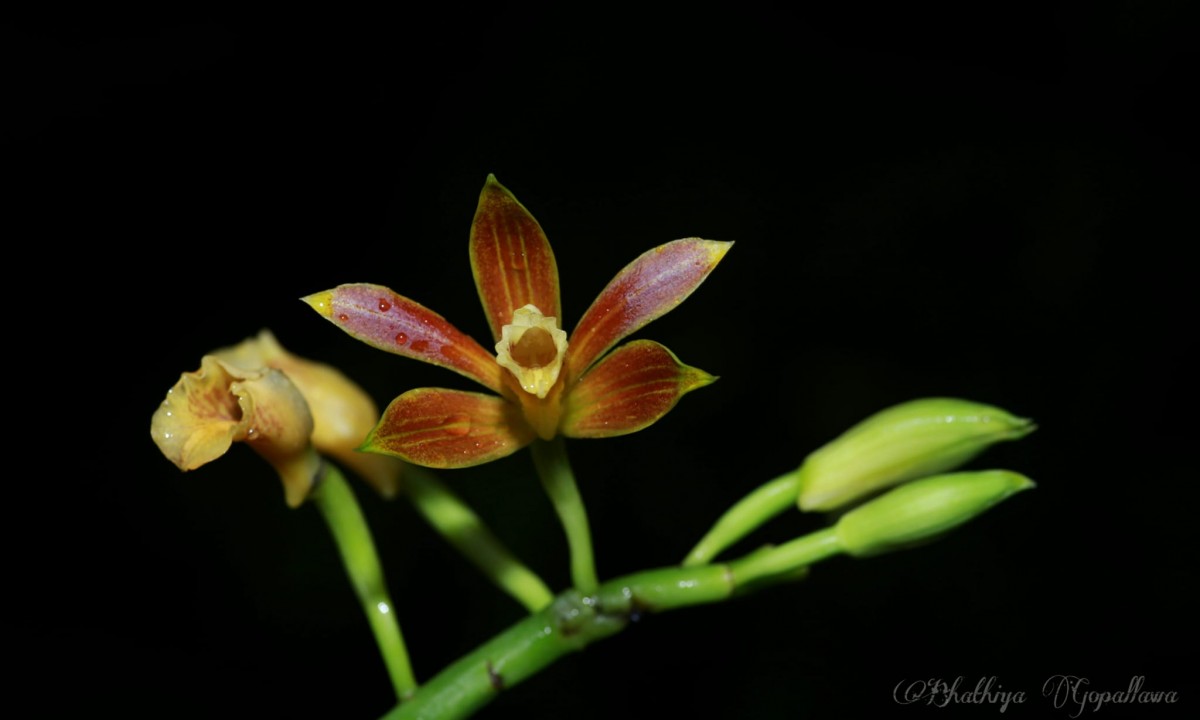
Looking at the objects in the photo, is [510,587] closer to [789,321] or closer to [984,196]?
[789,321]

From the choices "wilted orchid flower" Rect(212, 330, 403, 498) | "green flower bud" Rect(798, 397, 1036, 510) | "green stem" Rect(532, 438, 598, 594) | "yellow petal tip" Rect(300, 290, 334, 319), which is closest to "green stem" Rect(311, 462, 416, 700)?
"wilted orchid flower" Rect(212, 330, 403, 498)

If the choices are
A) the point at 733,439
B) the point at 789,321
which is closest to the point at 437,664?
the point at 733,439

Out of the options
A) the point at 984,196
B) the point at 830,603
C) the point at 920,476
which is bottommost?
the point at 830,603

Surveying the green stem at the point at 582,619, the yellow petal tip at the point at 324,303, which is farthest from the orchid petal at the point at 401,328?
the green stem at the point at 582,619

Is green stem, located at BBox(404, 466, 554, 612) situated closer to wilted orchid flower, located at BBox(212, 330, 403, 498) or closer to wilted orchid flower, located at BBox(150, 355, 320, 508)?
wilted orchid flower, located at BBox(212, 330, 403, 498)

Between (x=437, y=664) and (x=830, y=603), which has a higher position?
(x=437, y=664)

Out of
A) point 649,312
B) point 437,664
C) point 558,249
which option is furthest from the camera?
point 558,249
